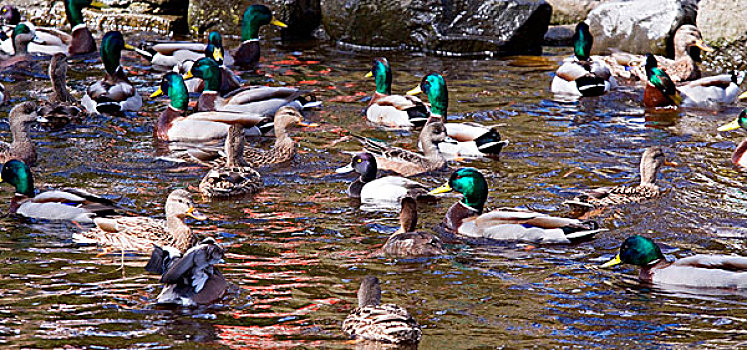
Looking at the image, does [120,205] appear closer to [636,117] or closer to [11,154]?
[11,154]

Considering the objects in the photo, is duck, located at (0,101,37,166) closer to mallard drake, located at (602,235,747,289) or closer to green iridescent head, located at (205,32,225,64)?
green iridescent head, located at (205,32,225,64)

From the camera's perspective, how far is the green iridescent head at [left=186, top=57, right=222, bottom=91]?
13805 millimetres

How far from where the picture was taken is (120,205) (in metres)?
9.62

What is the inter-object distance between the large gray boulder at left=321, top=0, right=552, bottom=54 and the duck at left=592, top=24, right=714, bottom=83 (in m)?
1.50

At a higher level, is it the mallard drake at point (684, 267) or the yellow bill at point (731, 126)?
the mallard drake at point (684, 267)

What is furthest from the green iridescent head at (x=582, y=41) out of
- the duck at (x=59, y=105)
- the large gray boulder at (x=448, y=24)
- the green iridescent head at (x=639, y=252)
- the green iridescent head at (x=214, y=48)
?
the green iridescent head at (x=639, y=252)

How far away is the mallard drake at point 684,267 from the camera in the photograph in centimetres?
751

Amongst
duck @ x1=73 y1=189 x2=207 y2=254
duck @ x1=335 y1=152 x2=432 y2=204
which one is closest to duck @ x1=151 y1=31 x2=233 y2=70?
duck @ x1=335 y1=152 x2=432 y2=204

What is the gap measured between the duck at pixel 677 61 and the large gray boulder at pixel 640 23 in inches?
23.1

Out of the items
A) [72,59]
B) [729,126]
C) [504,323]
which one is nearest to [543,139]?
[729,126]

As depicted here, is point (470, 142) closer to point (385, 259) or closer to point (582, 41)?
point (385, 259)

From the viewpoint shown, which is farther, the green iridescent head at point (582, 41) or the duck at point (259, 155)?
the green iridescent head at point (582, 41)

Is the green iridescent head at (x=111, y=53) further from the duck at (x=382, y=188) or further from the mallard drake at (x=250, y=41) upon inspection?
the duck at (x=382, y=188)

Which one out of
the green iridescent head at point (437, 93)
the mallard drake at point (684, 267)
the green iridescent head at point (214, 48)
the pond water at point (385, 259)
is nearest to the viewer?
the pond water at point (385, 259)
